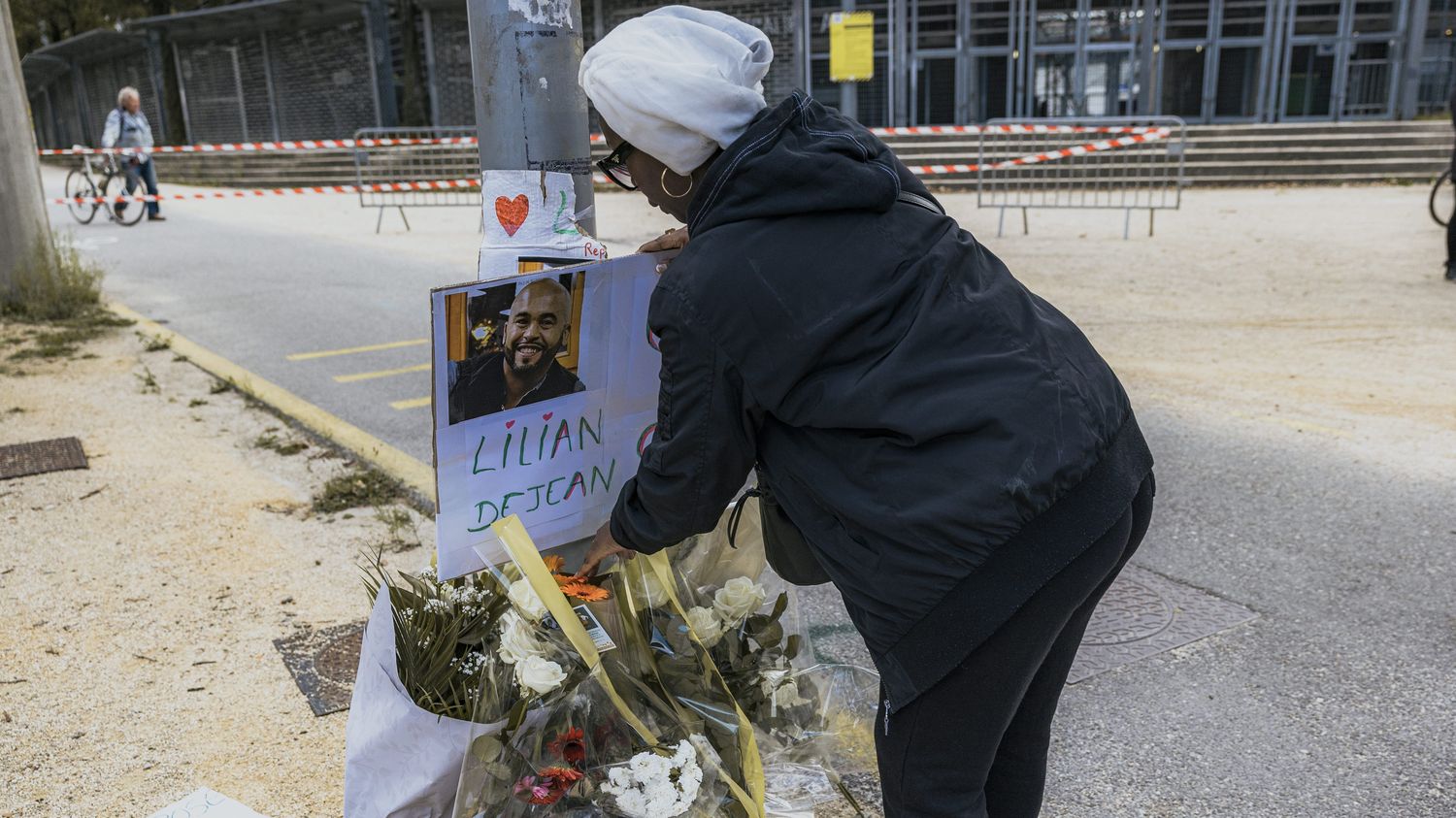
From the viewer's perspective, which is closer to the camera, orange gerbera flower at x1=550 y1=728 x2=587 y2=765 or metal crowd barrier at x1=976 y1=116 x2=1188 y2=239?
orange gerbera flower at x1=550 y1=728 x2=587 y2=765

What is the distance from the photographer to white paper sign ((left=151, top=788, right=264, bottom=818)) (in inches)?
98.3

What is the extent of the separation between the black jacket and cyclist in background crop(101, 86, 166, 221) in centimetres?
1580

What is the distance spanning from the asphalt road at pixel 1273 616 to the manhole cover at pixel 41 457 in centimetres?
126

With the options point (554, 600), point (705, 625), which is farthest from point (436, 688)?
point (705, 625)

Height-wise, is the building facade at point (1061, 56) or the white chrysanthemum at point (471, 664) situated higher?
the building facade at point (1061, 56)

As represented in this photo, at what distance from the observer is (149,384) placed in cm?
637

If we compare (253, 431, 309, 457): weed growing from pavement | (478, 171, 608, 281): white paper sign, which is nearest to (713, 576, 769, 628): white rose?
(478, 171, 608, 281): white paper sign

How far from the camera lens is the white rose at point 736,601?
2379mm

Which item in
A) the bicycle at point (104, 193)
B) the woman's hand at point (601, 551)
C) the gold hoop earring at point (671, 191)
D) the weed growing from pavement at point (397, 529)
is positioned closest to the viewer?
the gold hoop earring at point (671, 191)

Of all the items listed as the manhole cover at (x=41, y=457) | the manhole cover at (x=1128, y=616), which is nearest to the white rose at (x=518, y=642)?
the manhole cover at (x=1128, y=616)

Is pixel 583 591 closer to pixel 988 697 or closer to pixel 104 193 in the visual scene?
pixel 988 697

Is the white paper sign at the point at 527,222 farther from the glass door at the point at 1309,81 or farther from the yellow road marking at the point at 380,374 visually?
the glass door at the point at 1309,81

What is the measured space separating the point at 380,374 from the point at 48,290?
10.5 feet

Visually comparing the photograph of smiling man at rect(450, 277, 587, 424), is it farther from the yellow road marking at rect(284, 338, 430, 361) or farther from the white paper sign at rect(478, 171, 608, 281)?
the yellow road marking at rect(284, 338, 430, 361)
